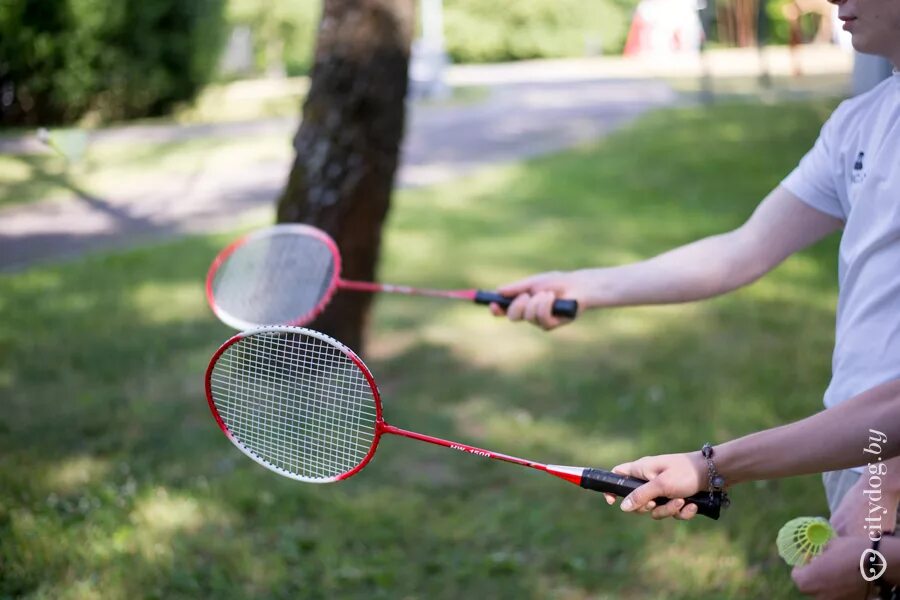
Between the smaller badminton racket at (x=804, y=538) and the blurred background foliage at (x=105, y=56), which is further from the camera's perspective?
the blurred background foliage at (x=105, y=56)

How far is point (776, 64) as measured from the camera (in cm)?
2455

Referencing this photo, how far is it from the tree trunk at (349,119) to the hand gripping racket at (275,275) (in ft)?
3.44

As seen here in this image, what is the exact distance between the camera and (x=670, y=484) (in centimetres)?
A: 187

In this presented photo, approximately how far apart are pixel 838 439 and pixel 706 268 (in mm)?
789

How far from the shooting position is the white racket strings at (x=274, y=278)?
376 cm

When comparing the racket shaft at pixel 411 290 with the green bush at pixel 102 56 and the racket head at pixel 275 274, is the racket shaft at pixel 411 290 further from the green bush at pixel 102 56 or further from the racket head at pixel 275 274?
the green bush at pixel 102 56

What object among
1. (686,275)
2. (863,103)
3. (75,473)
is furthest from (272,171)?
(863,103)

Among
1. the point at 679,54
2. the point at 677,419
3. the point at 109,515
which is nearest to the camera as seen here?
the point at 109,515

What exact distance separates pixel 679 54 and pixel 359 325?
28732mm

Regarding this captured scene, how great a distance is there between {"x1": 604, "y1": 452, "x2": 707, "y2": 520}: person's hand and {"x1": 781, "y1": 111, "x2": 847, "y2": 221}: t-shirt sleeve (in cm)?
77

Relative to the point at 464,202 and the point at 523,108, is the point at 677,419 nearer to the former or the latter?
the point at 464,202

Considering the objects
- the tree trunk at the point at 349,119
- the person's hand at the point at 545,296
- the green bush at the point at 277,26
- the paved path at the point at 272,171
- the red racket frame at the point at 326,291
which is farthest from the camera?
the green bush at the point at 277,26

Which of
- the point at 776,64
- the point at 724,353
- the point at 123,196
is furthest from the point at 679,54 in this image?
the point at 724,353

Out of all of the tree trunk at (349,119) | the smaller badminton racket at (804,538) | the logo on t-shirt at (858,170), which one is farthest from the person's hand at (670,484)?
the tree trunk at (349,119)
